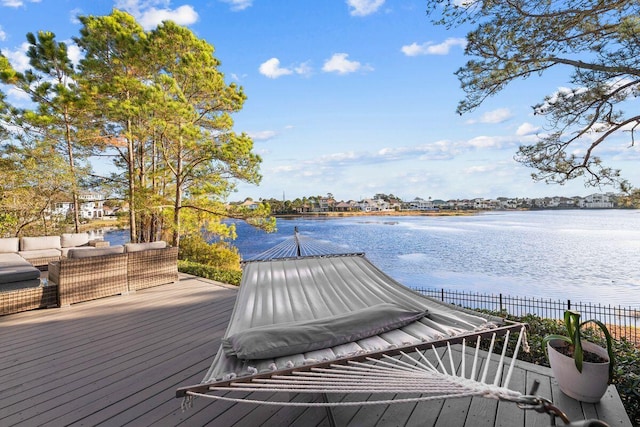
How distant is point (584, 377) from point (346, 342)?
132 centimetres

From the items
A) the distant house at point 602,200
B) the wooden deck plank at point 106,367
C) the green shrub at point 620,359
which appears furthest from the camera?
the distant house at point 602,200

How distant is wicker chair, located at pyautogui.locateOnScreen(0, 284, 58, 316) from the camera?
327cm

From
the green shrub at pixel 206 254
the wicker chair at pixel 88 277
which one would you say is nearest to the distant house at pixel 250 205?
the green shrub at pixel 206 254

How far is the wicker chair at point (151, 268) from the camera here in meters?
4.17

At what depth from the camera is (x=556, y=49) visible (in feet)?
11.6

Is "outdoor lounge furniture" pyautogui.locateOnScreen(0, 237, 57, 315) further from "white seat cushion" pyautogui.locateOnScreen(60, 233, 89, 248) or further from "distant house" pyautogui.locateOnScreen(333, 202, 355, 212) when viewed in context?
"distant house" pyautogui.locateOnScreen(333, 202, 355, 212)

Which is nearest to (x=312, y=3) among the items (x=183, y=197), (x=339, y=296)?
(x=183, y=197)

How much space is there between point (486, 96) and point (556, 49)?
818mm

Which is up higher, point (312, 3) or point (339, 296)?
point (312, 3)

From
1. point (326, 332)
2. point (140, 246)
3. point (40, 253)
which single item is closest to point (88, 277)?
point (140, 246)

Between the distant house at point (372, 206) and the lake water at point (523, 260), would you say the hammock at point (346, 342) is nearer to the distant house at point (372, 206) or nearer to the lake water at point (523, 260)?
the lake water at point (523, 260)

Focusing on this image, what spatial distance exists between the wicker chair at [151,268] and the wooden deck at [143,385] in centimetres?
103

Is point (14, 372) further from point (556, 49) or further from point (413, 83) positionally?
point (413, 83)

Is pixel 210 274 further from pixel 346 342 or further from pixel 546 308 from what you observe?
pixel 546 308
